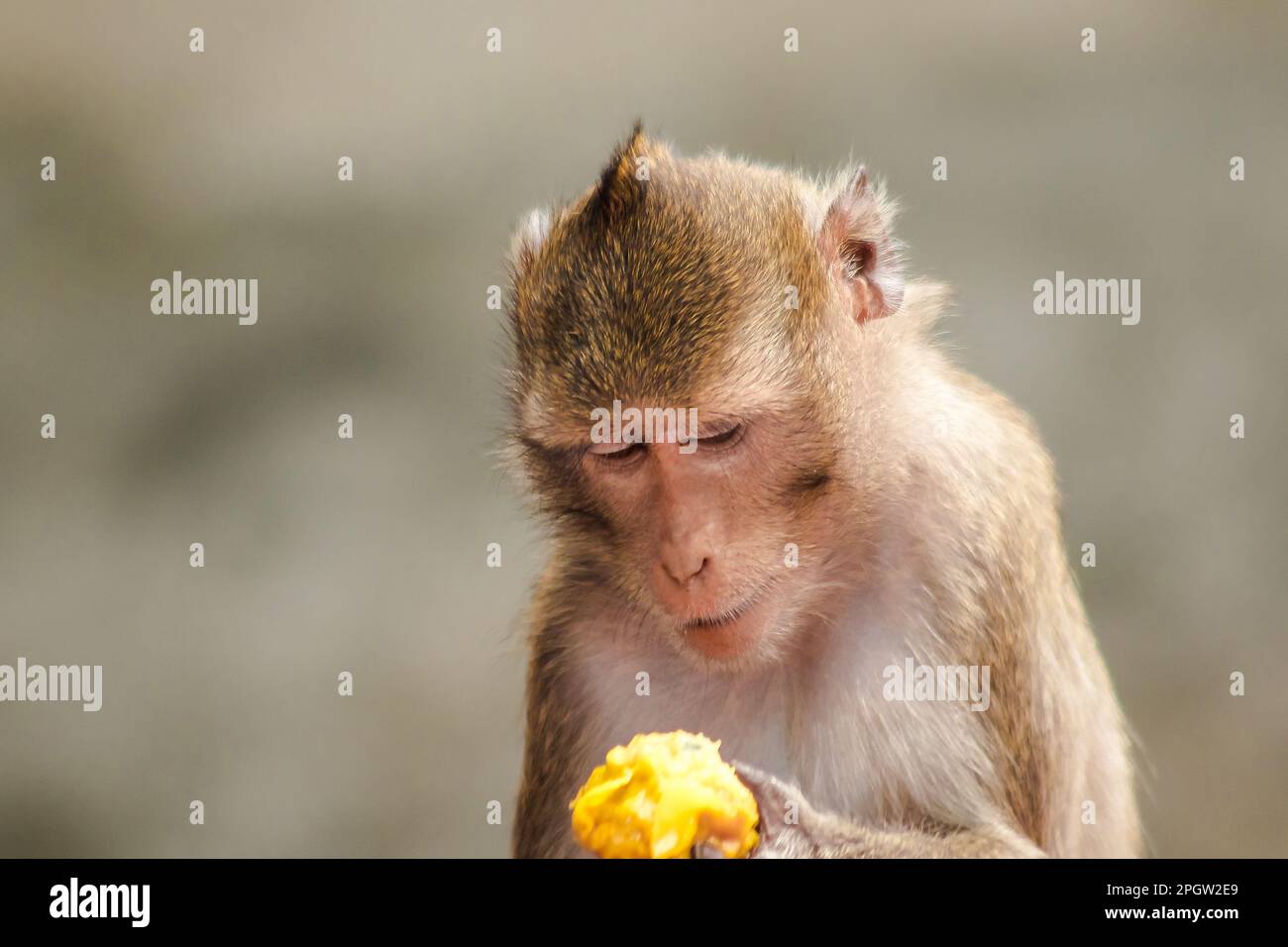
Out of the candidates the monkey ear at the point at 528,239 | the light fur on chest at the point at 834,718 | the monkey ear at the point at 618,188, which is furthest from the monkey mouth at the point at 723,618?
the monkey ear at the point at 528,239

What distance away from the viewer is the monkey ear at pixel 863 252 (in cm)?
388

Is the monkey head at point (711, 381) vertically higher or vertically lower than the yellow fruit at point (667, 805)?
higher

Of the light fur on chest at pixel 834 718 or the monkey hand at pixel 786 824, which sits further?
the light fur on chest at pixel 834 718

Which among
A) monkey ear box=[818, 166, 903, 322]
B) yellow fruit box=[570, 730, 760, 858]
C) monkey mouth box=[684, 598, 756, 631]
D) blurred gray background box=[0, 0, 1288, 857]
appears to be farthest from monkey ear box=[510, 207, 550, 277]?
blurred gray background box=[0, 0, 1288, 857]

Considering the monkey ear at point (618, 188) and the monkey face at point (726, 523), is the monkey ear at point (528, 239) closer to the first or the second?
the monkey ear at point (618, 188)

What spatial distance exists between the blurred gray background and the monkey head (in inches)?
147

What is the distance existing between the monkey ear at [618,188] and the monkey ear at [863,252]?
1.64 ft

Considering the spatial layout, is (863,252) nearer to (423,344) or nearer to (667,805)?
(667,805)

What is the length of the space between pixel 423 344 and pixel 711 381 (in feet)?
15.8

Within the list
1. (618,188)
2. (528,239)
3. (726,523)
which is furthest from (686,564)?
(528,239)

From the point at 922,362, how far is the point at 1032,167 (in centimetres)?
446

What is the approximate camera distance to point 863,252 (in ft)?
12.9

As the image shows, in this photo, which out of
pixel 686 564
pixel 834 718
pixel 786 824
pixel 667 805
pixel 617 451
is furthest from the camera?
pixel 834 718

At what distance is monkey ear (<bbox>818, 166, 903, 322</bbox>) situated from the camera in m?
3.88
